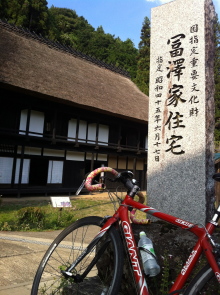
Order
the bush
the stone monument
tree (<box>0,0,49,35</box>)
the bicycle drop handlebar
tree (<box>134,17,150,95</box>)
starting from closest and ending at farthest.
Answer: the bicycle drop handlebar
the stone monument
the bush
tree (<box>0,0,49,35</box>)
tree (<box>134,17,150,95</box>)

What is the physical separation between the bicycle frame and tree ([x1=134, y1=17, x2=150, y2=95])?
27975 mm

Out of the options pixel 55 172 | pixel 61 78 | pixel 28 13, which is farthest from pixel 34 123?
pixel 28 13

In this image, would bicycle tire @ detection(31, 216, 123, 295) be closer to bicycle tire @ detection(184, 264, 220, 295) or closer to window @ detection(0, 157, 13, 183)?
bicycle tire @ detection(184, 264, 220, 295)

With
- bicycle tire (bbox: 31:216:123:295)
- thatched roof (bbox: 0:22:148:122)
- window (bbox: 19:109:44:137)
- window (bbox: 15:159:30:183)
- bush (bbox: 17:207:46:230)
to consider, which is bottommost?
bush (bbox: 17:207:46:230)

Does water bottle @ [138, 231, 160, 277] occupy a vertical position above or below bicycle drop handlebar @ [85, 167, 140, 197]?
below

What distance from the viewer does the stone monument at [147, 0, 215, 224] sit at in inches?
127

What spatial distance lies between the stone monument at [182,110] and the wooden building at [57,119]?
9943 millimetres

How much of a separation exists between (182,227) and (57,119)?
552 inches

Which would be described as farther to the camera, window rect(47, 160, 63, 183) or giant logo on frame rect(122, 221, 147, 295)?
Result: window rect(47, 160, 63, 183)

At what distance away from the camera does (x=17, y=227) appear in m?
6.36

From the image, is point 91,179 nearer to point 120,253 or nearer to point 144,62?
point 120,253

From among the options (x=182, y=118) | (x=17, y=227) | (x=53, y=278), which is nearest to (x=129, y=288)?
(x=53, y=278)

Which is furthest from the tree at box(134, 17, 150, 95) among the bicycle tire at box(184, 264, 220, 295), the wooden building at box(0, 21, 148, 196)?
the bicycle tire at box(184, 264, 220, 295)

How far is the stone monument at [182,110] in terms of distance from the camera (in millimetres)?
3215
